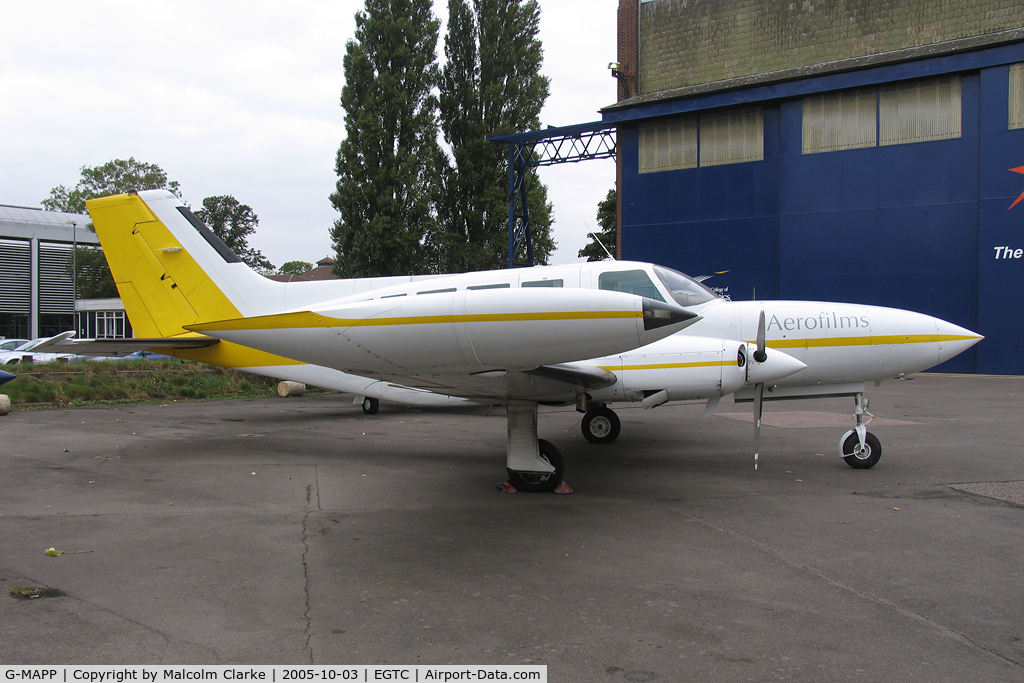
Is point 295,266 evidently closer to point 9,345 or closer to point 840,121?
point 9,345

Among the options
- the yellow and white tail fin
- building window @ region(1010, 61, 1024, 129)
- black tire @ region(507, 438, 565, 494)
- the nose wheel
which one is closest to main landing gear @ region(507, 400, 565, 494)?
black tire @ region(507, 438, 565, 494)

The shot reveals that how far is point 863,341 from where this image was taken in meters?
8.00

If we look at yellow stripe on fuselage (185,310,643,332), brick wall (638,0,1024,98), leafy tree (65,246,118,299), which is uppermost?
brick wall (638,0,1024,98)

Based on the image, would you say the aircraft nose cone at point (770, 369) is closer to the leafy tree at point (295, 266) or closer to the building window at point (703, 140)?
the building window at point (703, 140)

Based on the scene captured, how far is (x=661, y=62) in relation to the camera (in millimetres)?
29141

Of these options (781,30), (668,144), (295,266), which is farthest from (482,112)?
(295,266)

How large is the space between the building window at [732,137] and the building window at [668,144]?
1.43ft

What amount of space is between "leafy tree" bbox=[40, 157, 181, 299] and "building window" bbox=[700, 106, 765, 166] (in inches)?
1778

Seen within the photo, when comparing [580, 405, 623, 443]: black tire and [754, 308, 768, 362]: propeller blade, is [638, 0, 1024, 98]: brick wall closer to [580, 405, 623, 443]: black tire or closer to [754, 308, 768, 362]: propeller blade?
[580, 405, 623, 443]: black tire

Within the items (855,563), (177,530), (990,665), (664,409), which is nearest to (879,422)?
(664,409)

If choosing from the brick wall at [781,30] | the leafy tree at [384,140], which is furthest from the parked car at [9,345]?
the brick wall at [781,30]

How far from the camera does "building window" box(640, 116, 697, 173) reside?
27.6m

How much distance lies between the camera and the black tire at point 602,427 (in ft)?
32.9

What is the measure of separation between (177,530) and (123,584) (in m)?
1.26
